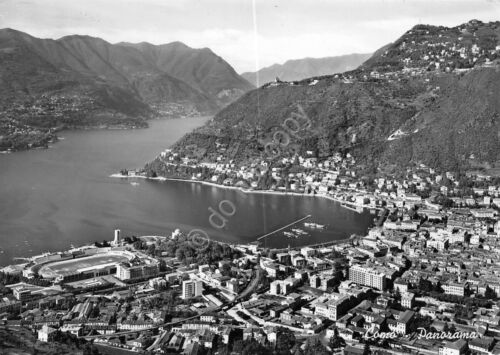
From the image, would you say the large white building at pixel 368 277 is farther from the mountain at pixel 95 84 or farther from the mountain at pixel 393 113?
the mountain at pixel 95 84

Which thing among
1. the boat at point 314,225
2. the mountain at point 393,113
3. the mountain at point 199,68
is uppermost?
the mountain at point 199,68

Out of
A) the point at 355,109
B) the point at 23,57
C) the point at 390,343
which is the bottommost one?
the point at 390,343

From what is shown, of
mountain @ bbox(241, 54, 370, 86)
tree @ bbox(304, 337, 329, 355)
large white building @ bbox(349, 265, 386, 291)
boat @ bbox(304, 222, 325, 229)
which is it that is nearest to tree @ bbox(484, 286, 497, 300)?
large white building @ bbox(349, 265, 386, 291)

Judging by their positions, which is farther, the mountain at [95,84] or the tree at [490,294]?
the mountain at [95,84]

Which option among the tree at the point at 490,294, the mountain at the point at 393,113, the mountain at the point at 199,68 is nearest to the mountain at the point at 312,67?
the mountain at the point at 199,68

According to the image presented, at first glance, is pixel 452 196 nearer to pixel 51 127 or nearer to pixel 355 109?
pixel 355 109

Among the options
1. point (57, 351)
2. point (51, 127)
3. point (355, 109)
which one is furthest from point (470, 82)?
point (51, 127)

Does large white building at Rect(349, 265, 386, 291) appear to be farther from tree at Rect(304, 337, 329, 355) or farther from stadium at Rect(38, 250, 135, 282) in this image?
stadium at Rect(38, 250, 135, 282)
